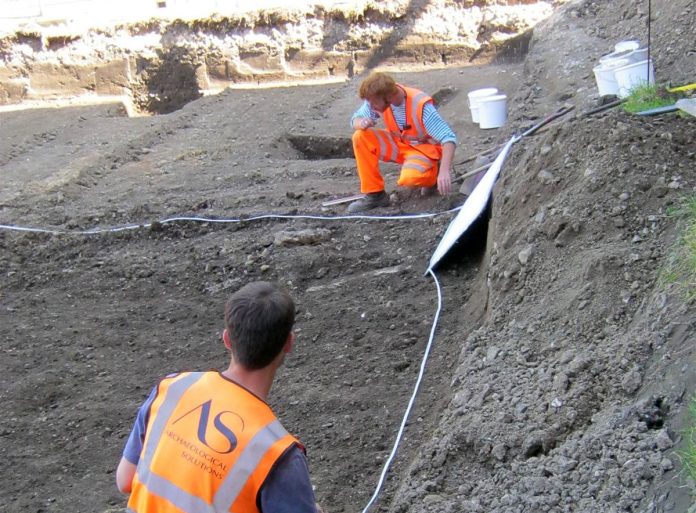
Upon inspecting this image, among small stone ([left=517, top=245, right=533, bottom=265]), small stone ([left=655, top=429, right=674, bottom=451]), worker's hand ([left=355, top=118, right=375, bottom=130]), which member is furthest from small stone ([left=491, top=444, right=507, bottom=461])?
worker's hand ([left=355, top=118, right=375, bottom=130])

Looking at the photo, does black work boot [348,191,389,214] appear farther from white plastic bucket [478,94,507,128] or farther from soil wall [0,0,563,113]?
soil wall [0,0,563,113]

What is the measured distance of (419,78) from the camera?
451 inches

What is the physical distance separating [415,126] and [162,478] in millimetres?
Result: 4736

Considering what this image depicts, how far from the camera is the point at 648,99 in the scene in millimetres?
5160

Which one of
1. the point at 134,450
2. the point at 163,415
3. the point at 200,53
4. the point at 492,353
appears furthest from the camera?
the point at 200,53

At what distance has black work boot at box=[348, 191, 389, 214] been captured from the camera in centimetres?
659

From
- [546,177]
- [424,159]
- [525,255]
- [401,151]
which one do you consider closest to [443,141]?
[424,159]

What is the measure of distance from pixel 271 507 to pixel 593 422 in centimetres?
128

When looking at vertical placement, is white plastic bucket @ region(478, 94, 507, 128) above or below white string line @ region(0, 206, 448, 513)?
above

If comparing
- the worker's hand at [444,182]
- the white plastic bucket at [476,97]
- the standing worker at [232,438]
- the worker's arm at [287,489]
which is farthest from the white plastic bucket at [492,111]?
the worker's arm at [287,489]

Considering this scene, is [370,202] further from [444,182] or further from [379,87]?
[379,87]

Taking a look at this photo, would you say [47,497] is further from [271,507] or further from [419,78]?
[419,78]

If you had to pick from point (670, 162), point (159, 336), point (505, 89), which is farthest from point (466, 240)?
point (505, 89)

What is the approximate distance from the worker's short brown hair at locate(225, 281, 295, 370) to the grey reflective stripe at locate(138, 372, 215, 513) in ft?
0.49
